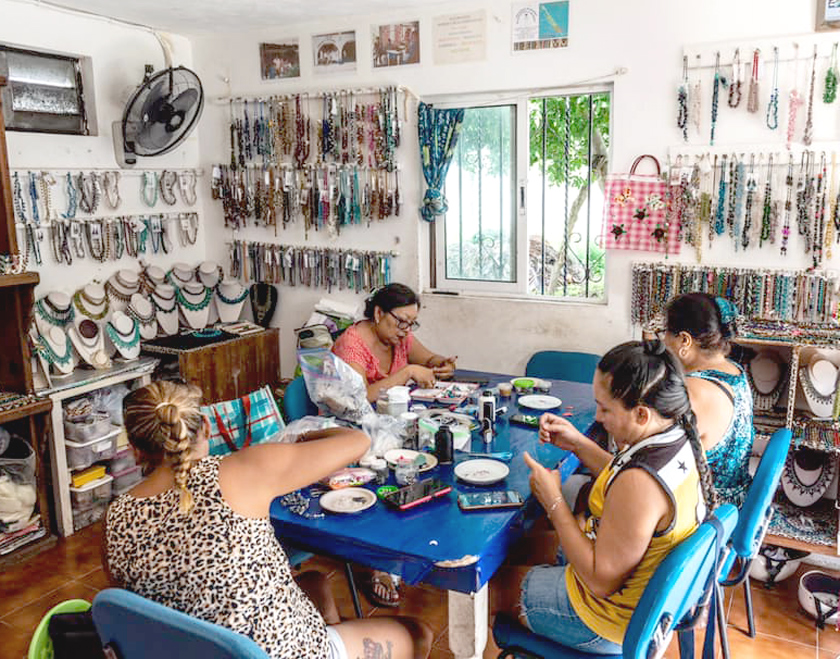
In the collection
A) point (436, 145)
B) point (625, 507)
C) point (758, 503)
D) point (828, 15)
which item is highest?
point (828, 15)

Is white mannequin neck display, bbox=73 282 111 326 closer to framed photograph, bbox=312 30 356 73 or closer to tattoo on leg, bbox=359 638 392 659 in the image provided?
framed photograph, bbox=312 30 356 73

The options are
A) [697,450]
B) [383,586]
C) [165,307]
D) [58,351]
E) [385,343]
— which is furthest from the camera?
[165,307]

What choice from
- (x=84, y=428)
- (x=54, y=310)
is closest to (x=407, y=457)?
(x=84, y=428)

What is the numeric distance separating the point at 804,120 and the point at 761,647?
216cm

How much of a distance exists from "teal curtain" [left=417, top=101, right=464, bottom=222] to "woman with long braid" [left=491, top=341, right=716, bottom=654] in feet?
8.03

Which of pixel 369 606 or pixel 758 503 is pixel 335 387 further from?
pixel 758 503

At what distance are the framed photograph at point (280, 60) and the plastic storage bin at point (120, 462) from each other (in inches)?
92.8

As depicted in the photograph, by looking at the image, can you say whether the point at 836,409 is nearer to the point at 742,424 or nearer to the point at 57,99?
the point at 742,424

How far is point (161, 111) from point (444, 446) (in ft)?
8.95

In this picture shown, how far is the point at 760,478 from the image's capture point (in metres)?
2.18

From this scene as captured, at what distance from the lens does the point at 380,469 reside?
2.28 m

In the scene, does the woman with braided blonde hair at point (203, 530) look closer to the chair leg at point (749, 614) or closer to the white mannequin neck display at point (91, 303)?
the chair leg at point (749, 614)

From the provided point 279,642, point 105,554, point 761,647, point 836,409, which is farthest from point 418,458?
point 836,409

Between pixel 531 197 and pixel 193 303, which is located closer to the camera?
pixel 531 197
